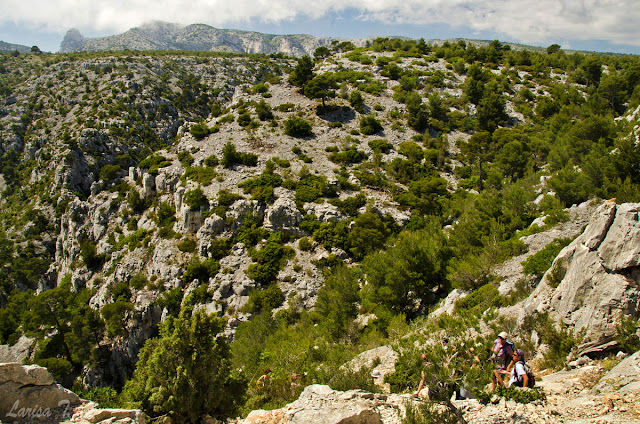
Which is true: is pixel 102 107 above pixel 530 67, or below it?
below

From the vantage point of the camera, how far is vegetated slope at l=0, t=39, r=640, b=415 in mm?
21266

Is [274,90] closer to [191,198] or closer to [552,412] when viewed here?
[191,198]

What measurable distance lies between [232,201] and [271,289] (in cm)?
1210

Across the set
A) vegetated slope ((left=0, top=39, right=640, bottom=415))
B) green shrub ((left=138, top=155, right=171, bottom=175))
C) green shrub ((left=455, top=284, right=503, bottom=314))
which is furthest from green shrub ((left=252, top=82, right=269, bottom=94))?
green shrub ((left=455, top=284, right=503, bottom=314))

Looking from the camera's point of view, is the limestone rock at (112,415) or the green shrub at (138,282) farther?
the green shrub at (138,282)

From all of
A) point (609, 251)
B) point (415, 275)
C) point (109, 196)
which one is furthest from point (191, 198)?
point (609, 251)

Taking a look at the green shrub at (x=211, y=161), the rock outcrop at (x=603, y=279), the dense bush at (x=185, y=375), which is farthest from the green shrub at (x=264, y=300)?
the green shrub at (x=211, y=161)

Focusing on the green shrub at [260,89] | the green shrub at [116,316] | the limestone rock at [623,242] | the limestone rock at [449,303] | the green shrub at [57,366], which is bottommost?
the green shrub at [57,366]

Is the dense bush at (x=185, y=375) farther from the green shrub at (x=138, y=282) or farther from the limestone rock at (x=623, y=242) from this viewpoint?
the green shrub at (x=138, y=282)

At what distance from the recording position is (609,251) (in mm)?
9859

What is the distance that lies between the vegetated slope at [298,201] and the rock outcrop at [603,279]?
4636mm

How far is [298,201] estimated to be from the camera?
1373 inches

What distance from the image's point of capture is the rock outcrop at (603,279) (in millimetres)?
9031

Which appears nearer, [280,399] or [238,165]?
[280,399]
